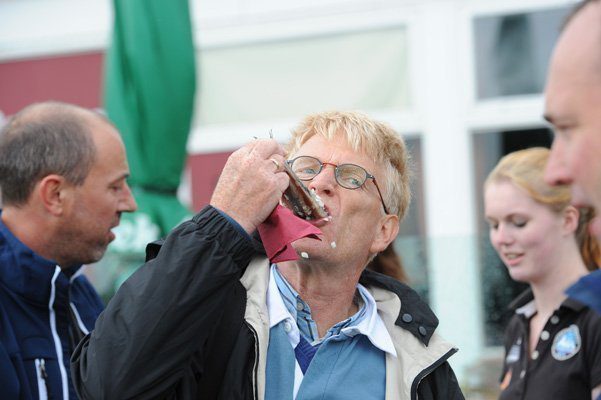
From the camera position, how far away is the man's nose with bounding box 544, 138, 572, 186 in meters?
1.72

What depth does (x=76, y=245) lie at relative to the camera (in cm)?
308

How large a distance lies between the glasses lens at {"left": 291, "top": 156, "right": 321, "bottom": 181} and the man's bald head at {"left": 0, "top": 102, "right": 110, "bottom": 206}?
2.91 feet

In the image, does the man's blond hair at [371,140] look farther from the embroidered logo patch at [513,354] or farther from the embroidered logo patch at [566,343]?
the embroidered logo patch at [513,354]

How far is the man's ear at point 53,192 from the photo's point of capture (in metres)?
3.02

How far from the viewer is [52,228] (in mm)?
3023

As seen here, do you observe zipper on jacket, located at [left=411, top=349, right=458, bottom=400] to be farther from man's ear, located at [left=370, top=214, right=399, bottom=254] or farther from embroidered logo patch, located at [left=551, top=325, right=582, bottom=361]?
embroidered logo patch, located at [left=551, top=325, right=582, bottom=361]

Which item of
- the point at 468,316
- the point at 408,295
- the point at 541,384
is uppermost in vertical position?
the point at 408,295

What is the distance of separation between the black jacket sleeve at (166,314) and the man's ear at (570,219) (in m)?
1.91

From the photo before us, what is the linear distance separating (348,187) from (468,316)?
264cm

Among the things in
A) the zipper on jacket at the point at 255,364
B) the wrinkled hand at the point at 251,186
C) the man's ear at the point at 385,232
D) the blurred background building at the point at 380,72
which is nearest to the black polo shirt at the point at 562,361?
the man's ear at the point at 385,232

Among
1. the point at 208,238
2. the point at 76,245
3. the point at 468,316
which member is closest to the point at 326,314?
the point at 208,238

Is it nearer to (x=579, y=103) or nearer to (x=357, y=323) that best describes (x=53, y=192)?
(x=357, y=323)

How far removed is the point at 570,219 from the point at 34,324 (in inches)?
83.0

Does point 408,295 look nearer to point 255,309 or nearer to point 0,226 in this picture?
point 255,309
